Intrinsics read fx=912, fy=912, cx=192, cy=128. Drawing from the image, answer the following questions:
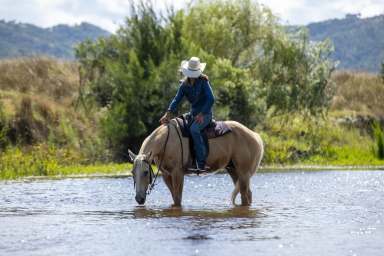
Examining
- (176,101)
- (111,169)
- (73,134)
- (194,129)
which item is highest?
(176,101)

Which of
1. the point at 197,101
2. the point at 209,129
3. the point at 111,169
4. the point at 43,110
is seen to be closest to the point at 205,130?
the point at 209,129

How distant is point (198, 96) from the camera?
15992 millimetres

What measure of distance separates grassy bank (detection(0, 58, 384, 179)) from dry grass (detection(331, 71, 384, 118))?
2.23 meters

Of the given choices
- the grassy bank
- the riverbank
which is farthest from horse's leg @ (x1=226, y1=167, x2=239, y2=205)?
the grassy bank

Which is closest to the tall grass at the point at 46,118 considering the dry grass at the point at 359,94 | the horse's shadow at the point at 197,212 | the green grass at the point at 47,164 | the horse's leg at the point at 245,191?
the green grass at the point at 47,164

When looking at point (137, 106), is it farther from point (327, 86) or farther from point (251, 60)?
point (327, 86)

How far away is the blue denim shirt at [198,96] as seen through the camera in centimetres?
1588

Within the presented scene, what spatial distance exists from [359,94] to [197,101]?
36.0 meters

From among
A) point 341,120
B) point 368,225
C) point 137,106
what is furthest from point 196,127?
point 341,120

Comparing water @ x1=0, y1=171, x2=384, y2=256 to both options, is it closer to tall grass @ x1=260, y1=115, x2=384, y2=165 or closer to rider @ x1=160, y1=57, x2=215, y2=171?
rider @ x1=160, y1=57, x2=215, y2=171

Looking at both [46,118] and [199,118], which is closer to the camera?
[199,118]

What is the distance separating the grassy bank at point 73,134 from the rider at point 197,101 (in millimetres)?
10899

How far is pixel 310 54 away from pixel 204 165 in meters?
21.7

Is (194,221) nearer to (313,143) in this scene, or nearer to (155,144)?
(155,144)
